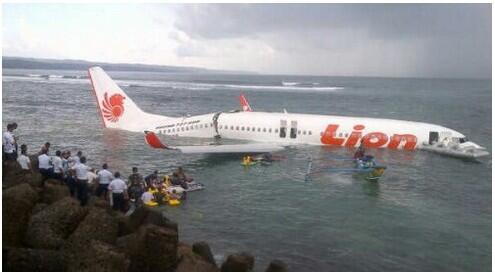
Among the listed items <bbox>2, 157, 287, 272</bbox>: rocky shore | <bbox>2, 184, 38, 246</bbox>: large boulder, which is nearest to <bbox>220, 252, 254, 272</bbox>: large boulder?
<bbox>2, 157, 287, 272</bbox>: rocky shore

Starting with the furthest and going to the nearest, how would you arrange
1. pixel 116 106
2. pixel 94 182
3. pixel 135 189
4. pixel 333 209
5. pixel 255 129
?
pixel 116 106 < pixel 255 129 < pixel 333 209 < pixel 135 189 < pixel 94 182

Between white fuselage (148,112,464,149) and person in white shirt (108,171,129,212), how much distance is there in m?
21.1

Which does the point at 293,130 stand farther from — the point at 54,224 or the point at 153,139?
the point at 54,224

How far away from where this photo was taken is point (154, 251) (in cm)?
1542

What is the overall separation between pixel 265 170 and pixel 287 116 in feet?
28.5

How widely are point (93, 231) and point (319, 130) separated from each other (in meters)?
26.4

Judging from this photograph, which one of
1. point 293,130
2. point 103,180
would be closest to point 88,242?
point 103,180

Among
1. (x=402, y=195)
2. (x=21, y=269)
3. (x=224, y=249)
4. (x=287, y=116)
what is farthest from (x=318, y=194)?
(x=21, y=269)

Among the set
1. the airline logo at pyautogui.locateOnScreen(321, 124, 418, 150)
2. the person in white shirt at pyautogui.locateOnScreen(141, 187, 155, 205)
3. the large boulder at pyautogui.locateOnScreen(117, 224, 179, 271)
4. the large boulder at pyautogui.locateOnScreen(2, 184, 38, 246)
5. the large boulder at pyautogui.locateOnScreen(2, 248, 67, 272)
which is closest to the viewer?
the large boulder at pyautogui.locateOnScreen(2, 248, 67, 272)

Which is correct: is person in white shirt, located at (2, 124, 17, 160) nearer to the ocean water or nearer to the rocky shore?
the rocky shore

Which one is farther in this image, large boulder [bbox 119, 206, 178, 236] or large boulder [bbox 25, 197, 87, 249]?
large boulder [bbox 119, 206, 178, 236]

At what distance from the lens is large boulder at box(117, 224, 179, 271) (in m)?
15.4

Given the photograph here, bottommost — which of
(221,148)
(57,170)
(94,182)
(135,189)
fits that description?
(135,189)

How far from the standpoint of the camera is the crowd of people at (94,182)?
21.4 meters
